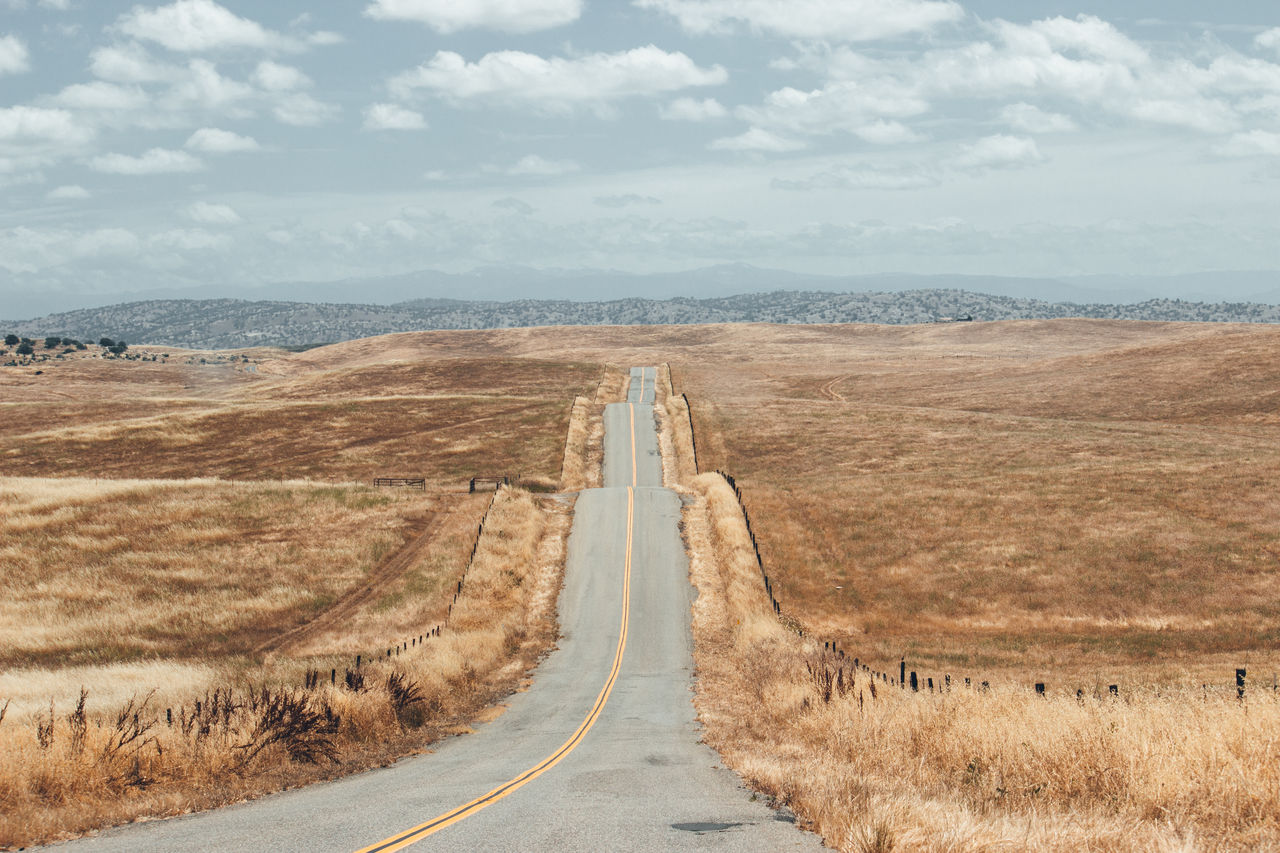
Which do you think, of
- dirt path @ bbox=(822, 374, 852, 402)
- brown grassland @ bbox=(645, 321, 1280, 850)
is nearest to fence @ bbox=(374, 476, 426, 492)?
brown grassland @ bbox=(645, 321, 1280, 850)

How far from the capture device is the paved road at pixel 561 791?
1020 cm

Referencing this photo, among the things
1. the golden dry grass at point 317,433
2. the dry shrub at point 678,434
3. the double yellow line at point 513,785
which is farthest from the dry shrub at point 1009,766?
the golden dry grass at point 317,433

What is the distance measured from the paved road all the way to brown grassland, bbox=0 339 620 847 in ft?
4.19

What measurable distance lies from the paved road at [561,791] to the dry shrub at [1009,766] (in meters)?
1.03

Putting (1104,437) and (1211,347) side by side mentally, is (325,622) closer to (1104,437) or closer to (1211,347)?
(1104,437)

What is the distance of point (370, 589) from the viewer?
35812mm

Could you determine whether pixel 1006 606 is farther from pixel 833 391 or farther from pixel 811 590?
pixel 833 391

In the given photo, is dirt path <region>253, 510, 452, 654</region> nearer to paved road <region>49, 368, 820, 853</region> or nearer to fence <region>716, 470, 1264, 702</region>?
paved road <region>49, 368, 820, 853</region>

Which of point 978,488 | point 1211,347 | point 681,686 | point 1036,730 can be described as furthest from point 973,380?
point 1036,730

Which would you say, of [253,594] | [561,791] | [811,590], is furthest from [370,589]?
[561,791]

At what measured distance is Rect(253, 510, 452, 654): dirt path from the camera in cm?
3036

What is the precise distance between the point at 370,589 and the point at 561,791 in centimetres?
2529

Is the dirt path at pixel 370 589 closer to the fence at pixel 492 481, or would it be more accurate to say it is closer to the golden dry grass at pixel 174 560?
the golden dry grass at pixel 174 560

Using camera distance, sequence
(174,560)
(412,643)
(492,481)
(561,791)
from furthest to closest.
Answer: (492,481) → (174,560) → (412,643) → (561,791)
